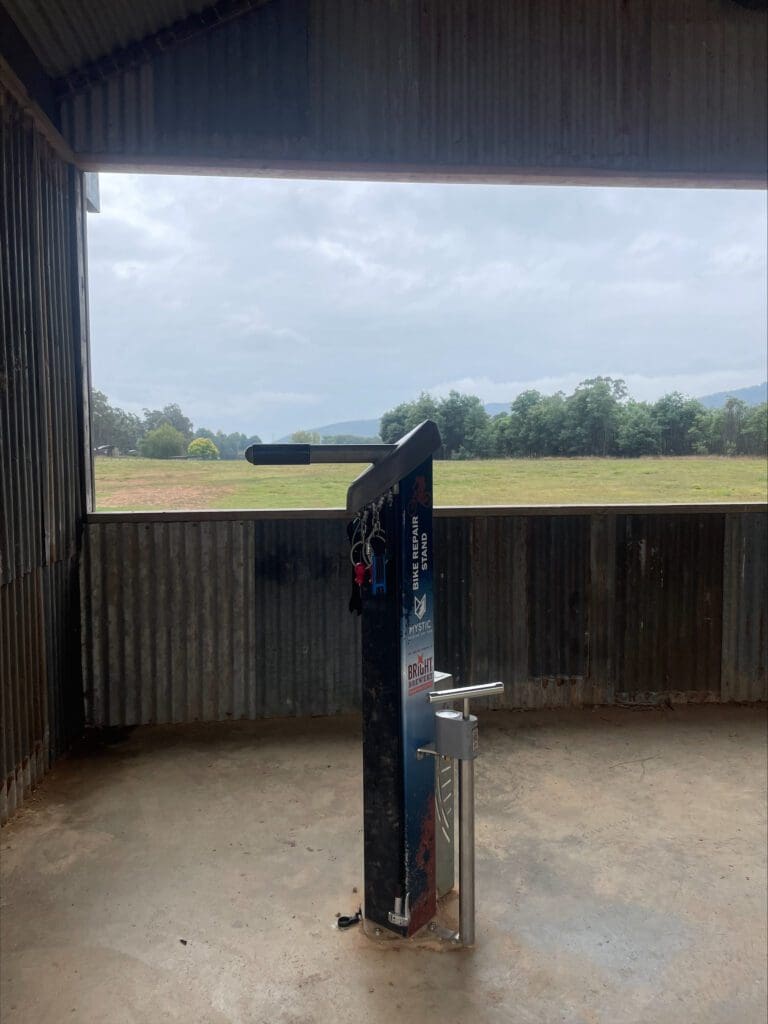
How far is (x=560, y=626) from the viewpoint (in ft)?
17.8

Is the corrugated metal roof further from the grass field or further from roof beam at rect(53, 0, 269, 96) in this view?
the grass field

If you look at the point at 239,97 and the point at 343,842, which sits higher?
the point at 239,97

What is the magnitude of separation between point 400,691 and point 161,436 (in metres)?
3.36

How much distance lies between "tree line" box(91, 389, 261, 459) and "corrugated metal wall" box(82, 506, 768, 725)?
57cm

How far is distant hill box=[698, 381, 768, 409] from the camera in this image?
570cm

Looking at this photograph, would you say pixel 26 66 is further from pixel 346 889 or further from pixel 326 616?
pixel 346 889

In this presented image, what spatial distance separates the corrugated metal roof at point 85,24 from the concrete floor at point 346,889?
428 centimetres

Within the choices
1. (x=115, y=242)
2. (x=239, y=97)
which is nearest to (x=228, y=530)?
(x=115, y=242)

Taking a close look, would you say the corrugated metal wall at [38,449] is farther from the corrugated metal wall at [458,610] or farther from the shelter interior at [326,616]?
the corrugated metal wall at [458,610]

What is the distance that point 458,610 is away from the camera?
534 cm

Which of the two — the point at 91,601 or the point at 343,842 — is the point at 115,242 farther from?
the point at 343,842

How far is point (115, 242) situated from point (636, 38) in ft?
13.0

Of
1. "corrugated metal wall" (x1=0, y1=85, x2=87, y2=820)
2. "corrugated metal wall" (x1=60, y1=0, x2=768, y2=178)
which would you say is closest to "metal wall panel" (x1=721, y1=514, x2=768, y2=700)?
"corrugated metal wall" (x1=60, y1=0, x2=768, y2=178)

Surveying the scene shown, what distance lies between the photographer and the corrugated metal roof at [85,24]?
3.94 m
